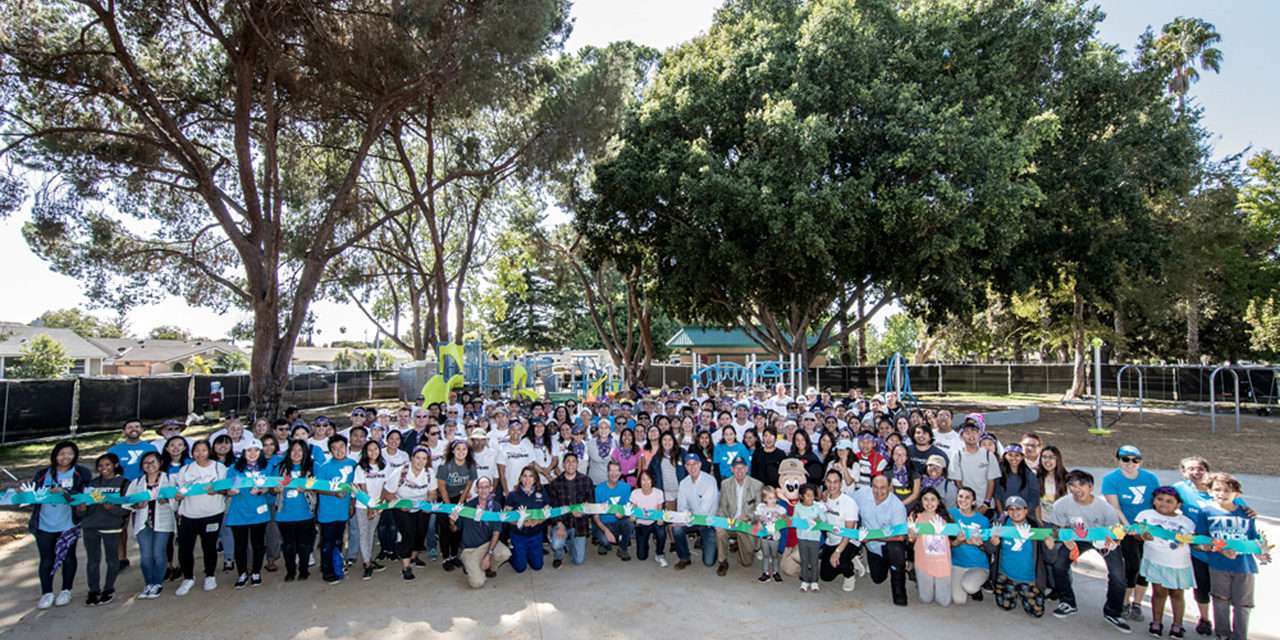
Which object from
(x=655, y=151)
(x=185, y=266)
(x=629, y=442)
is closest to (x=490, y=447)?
(x=629, y=442)

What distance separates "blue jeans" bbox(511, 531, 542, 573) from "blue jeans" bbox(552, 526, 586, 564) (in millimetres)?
184

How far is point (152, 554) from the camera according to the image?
6.09m

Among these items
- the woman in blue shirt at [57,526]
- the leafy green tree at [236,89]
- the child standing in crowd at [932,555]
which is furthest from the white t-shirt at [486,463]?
the leafy green tree at [236,89]

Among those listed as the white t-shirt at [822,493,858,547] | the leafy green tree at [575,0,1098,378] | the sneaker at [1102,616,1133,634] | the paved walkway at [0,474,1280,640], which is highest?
the leafy green tree at [575,0,1098,378]

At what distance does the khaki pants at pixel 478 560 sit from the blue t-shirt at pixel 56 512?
136 inches

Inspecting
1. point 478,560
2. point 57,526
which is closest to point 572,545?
point 478,560

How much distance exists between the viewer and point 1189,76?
35.8 meters

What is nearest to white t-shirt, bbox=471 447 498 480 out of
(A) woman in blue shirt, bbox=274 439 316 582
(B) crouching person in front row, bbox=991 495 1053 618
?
(A) woman in blue shirt, bbox=274 439 316 582

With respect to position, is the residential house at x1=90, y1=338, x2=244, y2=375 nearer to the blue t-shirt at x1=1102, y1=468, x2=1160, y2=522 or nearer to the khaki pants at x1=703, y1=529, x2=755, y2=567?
the khaki pants at x1=703, y1=529, x2=755, y2=567

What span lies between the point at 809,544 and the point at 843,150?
1515 cm

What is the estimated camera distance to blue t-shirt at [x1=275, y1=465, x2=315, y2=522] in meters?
6.40

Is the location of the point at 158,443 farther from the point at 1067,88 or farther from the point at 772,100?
the point at 1067,88

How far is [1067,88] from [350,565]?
22.5 m

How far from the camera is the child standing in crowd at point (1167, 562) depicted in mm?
4957
